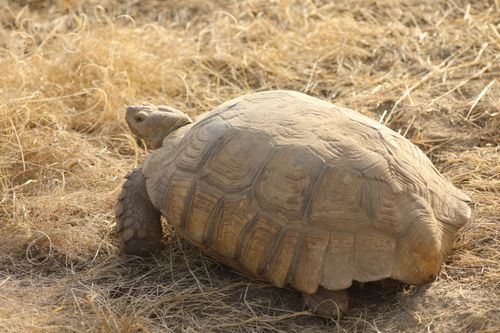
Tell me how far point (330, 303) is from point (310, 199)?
44 cm

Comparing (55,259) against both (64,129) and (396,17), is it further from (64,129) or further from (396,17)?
(396,17)

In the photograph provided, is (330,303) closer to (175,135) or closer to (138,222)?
(138,222)

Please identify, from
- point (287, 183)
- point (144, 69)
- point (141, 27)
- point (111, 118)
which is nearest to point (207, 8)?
point (141, 27)

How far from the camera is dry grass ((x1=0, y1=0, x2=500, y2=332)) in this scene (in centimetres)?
374

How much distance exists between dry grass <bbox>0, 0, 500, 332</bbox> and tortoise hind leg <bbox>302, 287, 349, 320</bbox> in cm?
5

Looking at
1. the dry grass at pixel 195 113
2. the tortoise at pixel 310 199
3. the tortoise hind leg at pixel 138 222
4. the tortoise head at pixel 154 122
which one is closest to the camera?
the tortoise at pixel 310 199

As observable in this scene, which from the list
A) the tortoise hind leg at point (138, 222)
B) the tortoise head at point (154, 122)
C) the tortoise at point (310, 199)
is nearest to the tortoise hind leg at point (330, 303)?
the tortoise at point (310, 199)


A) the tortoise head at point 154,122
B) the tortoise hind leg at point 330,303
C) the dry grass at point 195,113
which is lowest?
the dry grass at point 195,113

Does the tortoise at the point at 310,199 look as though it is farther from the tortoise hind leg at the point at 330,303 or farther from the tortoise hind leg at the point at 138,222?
the tortoise hind leg at the point at 138,222

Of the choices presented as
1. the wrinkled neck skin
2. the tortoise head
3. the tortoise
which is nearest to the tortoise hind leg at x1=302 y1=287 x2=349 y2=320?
the tortoise

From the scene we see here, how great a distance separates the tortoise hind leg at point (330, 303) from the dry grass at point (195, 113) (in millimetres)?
52

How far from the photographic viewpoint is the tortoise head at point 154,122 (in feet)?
14.5

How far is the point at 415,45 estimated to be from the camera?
6.48 metres

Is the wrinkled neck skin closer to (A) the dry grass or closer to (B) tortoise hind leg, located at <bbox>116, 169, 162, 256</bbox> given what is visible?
(B) tortoise hind leg, located at <bbox>116, 169, 162, 256</bbox>
